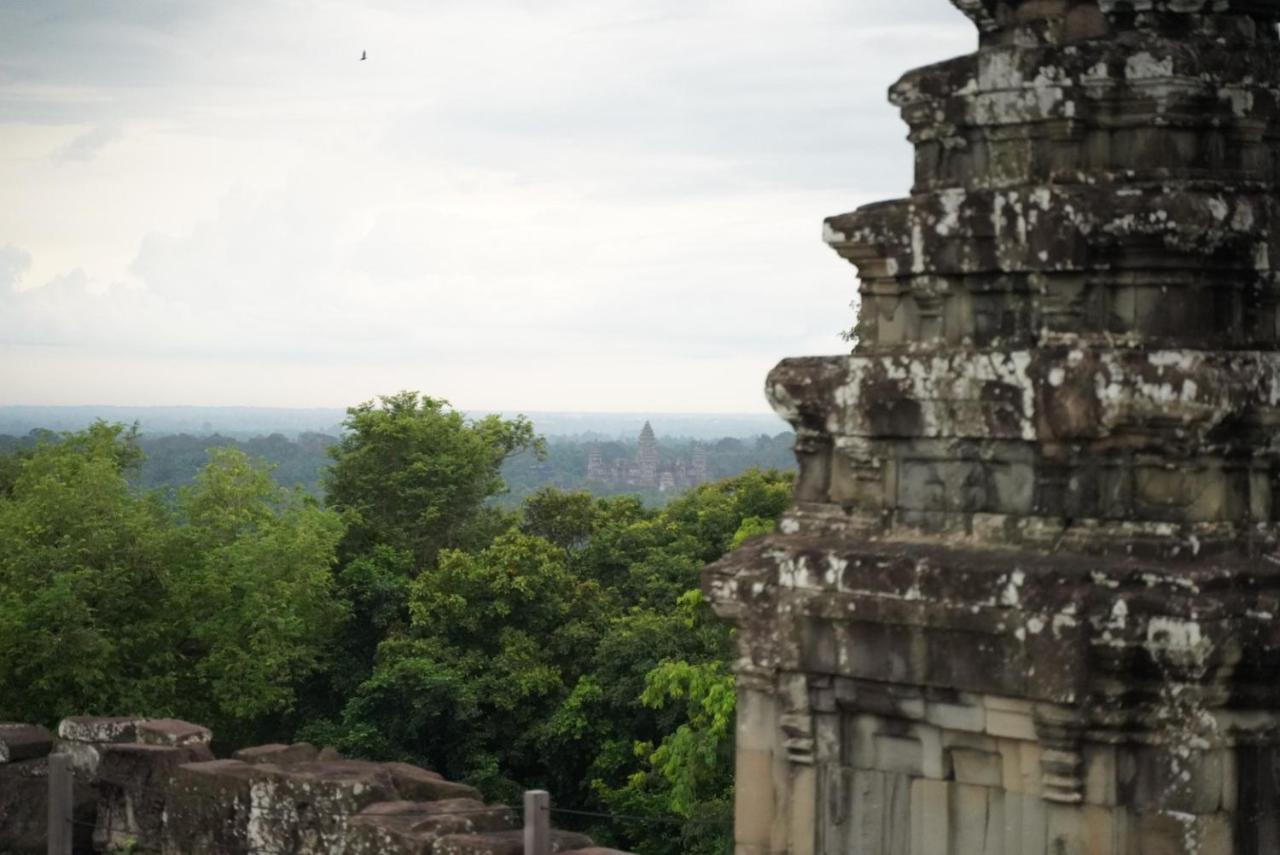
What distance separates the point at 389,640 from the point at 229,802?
1664cm

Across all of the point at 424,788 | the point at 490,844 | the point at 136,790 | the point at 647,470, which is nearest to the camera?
the point at 490,844

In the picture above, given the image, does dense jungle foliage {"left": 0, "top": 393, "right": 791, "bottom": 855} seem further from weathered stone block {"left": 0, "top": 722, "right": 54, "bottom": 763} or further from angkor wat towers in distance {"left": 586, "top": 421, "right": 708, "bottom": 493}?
angkor wat towers in distance {"left": 586, "top": 421, "right": 708, "bottom": 493}

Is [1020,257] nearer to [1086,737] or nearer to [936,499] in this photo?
[936,499]

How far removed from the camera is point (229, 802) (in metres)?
13.0

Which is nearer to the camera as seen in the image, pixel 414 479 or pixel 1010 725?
pixel 1010 725

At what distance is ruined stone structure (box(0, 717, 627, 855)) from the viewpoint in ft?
38.8

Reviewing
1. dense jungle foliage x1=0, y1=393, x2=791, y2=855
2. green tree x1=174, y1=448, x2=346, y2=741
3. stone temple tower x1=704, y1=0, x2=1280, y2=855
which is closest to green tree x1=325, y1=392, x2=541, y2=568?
dense jungle foliage x1=0, y1=393, x2=791, y2=855

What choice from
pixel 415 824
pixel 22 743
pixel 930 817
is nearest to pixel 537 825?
pixel 415 824

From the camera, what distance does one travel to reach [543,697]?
1156 inches

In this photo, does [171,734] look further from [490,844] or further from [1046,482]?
[1046,482]

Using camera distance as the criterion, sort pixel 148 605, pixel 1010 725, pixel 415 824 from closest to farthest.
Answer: pixel 1010 725
pixel 415 824
pixel 148 605

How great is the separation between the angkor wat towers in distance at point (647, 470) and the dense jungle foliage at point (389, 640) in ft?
393

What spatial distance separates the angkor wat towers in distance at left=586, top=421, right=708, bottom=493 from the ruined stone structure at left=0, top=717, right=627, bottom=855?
138302 millimetres

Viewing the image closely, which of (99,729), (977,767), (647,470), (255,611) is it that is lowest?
(647,470)
